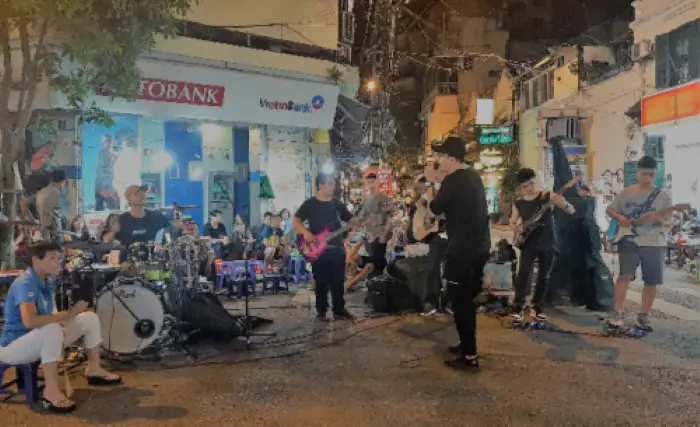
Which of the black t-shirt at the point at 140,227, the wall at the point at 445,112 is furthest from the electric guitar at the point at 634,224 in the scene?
the wall at the point at 445,112

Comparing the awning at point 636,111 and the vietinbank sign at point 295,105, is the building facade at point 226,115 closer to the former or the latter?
the vietinbank sign at point 295,105

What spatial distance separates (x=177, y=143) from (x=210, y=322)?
8073 mm

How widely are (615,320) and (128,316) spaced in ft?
18.5

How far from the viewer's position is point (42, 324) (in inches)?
197

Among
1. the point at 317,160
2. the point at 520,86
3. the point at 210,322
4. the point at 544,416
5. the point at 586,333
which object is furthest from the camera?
the point at 520,86

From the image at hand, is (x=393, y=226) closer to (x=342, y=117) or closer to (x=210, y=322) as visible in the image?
(x=210, y=322)

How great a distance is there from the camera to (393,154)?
48.5 meters

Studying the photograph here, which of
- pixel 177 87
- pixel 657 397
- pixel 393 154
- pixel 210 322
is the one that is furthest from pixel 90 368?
pixel 393 154

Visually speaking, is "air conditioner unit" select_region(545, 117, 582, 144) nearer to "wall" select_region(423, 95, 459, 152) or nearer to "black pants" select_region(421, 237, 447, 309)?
"black pants" select_region(421, 237, 447, 309)

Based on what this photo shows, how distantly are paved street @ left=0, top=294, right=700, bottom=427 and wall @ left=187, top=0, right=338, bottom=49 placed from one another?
30.2ft

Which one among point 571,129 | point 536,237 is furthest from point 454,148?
point 571,129

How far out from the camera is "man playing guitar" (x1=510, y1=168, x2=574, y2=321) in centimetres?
798

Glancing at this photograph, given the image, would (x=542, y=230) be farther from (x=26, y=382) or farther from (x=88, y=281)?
(x=26, y=382)

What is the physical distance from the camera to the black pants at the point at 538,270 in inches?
318
